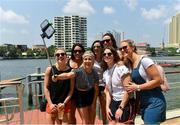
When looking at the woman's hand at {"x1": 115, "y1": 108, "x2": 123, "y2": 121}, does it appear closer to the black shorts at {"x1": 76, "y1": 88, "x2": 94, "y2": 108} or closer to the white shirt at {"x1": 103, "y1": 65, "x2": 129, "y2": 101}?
the white shirt at {"x1": 103, "y1": 65, "x2": 129, "y2": 101}

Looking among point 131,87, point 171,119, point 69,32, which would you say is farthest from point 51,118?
point 171,119

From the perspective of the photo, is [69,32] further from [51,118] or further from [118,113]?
[118,113]

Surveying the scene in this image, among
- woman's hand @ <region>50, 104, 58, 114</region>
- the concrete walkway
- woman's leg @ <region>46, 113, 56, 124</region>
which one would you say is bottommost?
the concrete walkway

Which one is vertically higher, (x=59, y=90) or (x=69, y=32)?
(x=69, y=32)

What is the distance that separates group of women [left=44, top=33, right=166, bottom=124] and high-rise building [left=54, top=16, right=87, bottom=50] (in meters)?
0.67

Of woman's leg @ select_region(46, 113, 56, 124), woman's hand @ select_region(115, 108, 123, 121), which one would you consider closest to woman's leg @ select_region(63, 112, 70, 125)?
woman's leg @ select_region(46, 113, 56, 124)

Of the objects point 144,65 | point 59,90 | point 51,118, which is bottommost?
point 51,118

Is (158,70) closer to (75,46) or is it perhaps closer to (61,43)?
(75,46)

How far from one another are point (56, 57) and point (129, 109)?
1052mm

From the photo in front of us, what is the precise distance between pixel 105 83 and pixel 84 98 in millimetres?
409

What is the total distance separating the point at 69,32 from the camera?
6133 millimetres

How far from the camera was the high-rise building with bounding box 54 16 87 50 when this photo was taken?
18.5 ft

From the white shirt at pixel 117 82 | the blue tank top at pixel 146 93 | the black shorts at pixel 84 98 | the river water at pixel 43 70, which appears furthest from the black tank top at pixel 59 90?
the river water at pixel 43 70

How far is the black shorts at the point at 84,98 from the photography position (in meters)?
4.30
